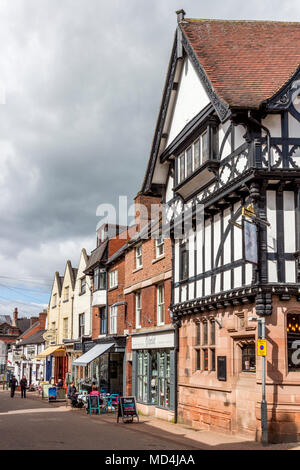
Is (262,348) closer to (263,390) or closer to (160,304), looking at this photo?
(263,390)

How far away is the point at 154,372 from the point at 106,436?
7.55m

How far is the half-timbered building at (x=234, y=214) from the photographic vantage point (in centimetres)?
1537

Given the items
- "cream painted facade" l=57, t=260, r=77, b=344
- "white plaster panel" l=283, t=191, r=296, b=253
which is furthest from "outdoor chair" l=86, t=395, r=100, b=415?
"cream painted facade" l=57, t=260, r=77, b=344

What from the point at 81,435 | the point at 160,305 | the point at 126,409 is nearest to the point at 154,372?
the point at 160,305

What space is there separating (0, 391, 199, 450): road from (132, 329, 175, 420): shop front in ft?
5.91

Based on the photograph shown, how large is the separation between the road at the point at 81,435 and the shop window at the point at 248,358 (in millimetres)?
2737

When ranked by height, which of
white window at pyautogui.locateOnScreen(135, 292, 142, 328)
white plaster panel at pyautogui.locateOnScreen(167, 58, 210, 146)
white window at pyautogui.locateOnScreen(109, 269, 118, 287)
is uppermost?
white plaster panel at pyautogui.locateOnScreen(167, 58, 210, 146)

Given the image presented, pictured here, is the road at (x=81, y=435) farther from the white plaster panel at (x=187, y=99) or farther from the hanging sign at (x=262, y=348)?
the white plaster panel at (x=187, y=99)

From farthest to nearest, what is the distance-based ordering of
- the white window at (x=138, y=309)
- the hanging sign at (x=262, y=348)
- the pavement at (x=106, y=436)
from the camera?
1. the white window at (x=138, y=309)
2. the hanging sign at (x=262, y=348)
3. the pavement at (x=106, y=436)

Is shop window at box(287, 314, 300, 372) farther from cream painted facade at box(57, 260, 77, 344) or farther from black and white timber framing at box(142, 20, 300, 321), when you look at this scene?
cream painted facade at box(57, 260, 77, 344)

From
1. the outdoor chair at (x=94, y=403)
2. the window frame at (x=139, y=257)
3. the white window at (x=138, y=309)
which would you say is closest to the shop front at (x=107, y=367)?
the white window at (x=138, y=309)

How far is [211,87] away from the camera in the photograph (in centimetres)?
1797

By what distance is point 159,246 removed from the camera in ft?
81.4

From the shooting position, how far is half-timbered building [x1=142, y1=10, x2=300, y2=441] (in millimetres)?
15367
